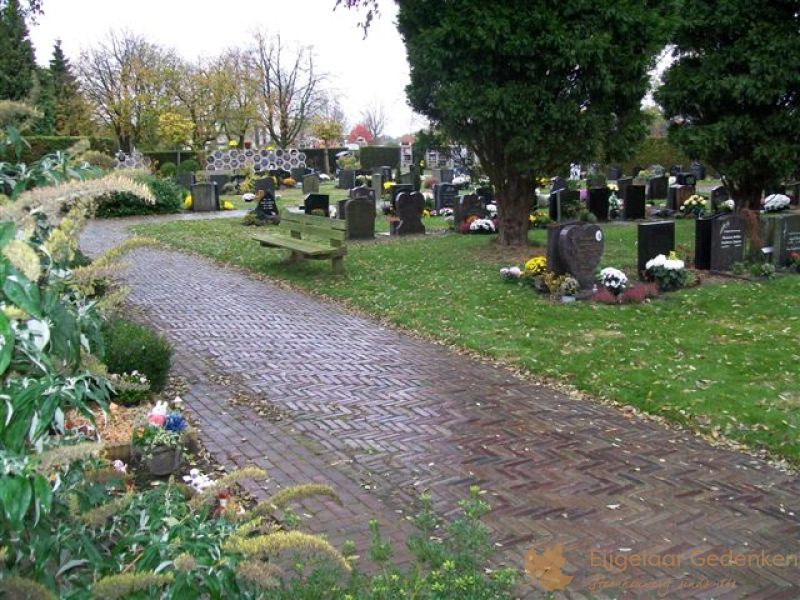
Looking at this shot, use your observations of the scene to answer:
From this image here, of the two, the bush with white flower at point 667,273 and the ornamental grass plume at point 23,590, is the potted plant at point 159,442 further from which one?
the bush with white flower at point 667,273

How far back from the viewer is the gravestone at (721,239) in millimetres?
12930

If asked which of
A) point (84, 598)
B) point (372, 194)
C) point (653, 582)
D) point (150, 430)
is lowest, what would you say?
point (653, 582)

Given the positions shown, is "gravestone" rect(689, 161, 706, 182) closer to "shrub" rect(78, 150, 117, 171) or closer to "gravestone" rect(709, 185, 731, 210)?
"gravestone" rect(709, 185, 731, 210)

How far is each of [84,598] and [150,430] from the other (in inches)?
152

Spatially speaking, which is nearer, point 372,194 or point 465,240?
point 465,240

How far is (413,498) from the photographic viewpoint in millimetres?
5254

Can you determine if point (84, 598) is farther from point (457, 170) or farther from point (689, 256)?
point (457, 170)

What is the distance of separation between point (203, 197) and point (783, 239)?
66.7 ft

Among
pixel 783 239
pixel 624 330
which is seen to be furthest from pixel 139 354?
pixel 783 239

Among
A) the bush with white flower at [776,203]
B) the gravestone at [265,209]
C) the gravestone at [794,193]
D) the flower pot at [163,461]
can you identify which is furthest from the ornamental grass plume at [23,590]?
the gravestone at [794,193]

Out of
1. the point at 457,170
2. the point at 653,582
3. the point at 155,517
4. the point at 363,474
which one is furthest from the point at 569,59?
the point at 457,170

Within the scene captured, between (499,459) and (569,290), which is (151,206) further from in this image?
(499,459)

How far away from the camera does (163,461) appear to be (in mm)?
5527

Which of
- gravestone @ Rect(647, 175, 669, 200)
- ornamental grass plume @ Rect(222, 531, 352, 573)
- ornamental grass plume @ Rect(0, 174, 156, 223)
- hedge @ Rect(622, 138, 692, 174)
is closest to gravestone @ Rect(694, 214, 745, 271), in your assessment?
ornamental grass plume @ Rect(222, 531, 352, 573)
